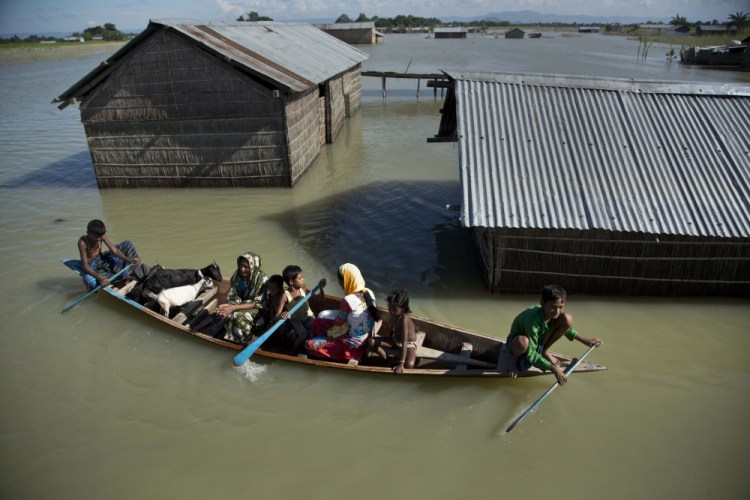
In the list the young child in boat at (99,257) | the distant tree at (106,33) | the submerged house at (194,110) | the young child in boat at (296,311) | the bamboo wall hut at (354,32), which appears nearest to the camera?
the young child in boat at (296,311)

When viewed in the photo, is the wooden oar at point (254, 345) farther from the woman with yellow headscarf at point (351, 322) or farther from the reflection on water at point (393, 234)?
the reflection on water at point (393, 234)

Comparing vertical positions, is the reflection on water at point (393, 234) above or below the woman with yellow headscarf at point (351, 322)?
below

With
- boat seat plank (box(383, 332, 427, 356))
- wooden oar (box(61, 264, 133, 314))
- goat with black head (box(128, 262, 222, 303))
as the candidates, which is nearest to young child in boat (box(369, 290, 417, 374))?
boat seat plank (box(383, 332, 427, 356))

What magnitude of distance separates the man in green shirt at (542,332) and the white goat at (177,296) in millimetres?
4452

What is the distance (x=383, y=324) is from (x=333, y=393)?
3.52ft

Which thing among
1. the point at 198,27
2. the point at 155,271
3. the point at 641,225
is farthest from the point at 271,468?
the point at 198,27

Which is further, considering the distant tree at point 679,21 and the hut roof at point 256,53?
the distant tree at point 679,21

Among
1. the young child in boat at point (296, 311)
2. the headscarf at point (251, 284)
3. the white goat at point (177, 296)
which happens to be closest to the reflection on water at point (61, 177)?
the white goat at point (177, 296)

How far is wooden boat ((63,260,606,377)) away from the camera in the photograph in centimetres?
523

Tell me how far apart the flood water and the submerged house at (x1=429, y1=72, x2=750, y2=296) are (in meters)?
0.50

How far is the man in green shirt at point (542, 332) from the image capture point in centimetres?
452

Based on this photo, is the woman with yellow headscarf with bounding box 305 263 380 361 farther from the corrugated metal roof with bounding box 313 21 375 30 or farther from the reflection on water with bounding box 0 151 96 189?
the corrugated metal roof with bounding box 313 21 375 30

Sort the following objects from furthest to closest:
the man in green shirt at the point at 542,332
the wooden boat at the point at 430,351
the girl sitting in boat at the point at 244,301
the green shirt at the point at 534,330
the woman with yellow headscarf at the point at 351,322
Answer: the girl sitting in boat at the point at 244,301 < the woman with yellow headscarf at the point at 351,322 < the wooden boat at the point at 430,351 < the green shirt at the point at 534,330 < the man in green shirt at the point at 542,332

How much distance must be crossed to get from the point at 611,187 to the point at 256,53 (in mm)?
9157
